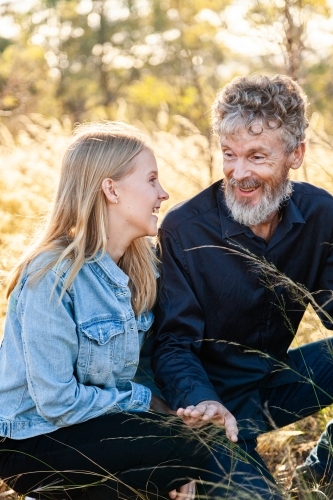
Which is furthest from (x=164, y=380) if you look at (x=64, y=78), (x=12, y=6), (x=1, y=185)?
(x=64, y=78)

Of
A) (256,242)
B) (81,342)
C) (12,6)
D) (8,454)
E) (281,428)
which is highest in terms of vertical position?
(12,6)

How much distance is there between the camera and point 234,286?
3143mm

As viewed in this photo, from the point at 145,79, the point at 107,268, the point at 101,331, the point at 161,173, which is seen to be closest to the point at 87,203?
the point at 107,268

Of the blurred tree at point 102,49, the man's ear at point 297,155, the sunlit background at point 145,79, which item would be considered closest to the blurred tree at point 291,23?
the sunlit background at point 145,79

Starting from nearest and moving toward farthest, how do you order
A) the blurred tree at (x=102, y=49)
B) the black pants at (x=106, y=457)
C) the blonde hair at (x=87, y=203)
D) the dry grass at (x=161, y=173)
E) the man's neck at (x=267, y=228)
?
the black pants at (x=106, y=457)
the blonde hair at (x=87, y=203)
the man's neck at (x=267, y=228)
the dry grass at (x=161, y=173)
the blurred tree at (x=102, y=49)

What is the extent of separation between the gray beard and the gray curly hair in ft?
0.62

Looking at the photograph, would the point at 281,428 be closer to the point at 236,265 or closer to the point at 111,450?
the point at 236,265

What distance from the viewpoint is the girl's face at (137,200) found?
2893 mm

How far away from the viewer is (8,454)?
8.80 feet

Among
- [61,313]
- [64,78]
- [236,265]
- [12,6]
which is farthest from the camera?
[64,78]

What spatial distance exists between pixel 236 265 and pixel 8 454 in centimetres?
118

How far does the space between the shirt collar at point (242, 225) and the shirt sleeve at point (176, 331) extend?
8.3 inches

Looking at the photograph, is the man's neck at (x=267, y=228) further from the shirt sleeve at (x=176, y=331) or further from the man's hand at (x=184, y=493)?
the man's hand at (x=184, y=493)

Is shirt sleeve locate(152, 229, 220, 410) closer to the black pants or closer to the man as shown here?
the man
